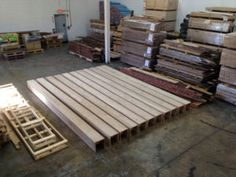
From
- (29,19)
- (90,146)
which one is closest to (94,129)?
(90,146)

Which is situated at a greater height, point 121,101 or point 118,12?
point 118,12

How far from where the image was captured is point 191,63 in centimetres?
564

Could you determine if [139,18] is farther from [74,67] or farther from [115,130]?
[115,130]

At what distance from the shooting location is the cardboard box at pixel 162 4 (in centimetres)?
737

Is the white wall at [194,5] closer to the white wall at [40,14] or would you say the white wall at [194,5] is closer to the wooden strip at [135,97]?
the wooden strip at [135,97]

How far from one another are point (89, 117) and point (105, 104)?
0.57 meters

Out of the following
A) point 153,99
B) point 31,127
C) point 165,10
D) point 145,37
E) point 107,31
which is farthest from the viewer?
point 165,10

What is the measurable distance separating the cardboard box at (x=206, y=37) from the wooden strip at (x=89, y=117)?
13.1 ft

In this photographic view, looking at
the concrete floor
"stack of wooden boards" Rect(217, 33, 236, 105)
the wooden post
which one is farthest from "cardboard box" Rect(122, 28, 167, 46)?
the concrete floor

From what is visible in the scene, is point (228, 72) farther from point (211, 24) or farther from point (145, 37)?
point (145, 37)

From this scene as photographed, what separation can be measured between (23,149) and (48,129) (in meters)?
0.47

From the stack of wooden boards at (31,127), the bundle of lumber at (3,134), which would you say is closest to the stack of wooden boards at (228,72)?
the stack of wooden boards at (31,127)

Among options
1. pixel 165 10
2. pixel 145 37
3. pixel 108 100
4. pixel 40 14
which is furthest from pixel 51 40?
pixel 108 100

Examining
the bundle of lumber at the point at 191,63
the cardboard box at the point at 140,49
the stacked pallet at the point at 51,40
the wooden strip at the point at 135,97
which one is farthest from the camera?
the stacked pallet at the point at 51,40
